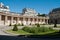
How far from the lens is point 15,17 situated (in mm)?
76438

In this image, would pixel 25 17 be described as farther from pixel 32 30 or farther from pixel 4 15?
pixel 32 30

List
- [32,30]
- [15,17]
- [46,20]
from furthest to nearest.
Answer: [46,20]
[15,17]
[32,30]

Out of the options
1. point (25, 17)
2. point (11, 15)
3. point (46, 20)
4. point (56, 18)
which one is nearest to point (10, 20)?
point (11, 15)

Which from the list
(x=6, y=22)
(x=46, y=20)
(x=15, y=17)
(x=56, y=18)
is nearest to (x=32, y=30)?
(x=6, y=22)

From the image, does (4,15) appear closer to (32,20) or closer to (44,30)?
(32,20)

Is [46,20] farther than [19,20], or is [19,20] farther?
[46,20]

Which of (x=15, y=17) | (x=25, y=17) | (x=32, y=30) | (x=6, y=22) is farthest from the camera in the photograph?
(x=25, y=17)

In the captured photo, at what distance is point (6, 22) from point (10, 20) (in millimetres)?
4363

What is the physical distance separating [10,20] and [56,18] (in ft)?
123

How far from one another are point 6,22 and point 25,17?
1480 cm

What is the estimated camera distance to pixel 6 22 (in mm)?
69000

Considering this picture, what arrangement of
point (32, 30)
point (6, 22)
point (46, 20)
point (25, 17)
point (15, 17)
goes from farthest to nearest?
point (46, 20) < point (25, 17) < point (15, 17) < point (6, 22) < point (32, 30)

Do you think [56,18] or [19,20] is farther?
[56,18]

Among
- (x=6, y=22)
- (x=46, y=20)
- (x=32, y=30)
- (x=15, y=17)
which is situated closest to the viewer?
(x=32, y=30)
